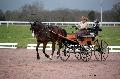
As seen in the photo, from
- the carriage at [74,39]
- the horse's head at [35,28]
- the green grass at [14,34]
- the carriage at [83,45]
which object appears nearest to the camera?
the carriage at [83,45]

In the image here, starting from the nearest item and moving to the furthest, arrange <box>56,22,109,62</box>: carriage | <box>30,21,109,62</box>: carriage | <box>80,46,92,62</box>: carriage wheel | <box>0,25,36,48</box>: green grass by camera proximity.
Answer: <box>80,46,92,62</box>: carriage wheel, <box>56,22,109,62</box>: carriage, <box>30,21,109,62</box>: carriage, <box>0,25,36,48</box>: green grass

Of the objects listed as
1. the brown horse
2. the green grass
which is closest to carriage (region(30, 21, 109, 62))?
the brown horse

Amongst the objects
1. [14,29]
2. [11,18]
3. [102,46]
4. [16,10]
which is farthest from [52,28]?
[11,18]

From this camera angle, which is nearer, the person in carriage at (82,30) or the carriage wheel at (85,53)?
the carriage wheel at (85,53)

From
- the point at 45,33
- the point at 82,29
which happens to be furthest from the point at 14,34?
the point at 82,29

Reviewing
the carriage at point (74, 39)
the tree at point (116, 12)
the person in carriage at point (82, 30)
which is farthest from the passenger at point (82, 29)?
the tree at point (116, 12)

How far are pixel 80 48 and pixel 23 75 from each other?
7.08 meters

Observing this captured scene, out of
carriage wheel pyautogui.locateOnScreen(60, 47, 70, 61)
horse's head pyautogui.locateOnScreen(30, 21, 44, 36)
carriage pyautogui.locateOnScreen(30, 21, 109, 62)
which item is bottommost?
carriage wheel pyautogui.locateOnScreen(60, 47, 70, 61)

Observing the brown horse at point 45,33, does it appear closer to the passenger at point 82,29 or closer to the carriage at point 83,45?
the carriage at point 83,45

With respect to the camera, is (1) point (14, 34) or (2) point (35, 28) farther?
(1) point (14, 34)

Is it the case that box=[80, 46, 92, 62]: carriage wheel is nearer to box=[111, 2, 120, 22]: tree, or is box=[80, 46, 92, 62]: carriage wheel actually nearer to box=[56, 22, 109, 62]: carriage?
box=[56, 22, 109, 62]: carriage

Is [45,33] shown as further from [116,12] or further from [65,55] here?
[116,12]

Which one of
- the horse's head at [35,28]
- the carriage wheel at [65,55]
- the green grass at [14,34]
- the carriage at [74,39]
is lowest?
the green grass at [14,34]

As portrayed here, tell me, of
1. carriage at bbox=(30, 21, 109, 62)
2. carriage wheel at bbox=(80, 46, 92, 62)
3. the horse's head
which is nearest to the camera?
carriage wheel at bbox=(80, 46, 92, 62)
